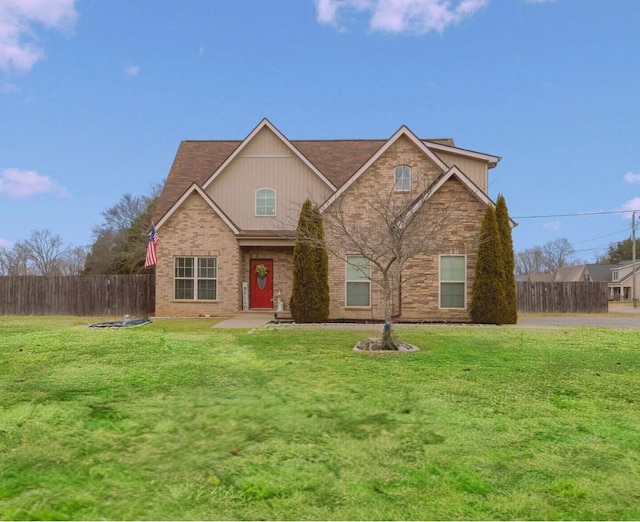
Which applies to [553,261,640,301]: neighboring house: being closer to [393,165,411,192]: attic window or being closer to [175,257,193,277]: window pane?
[393,165,411,192]: attic window

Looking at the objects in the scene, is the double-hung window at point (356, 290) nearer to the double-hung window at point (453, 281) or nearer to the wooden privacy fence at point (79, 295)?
the double-hung window at point (453, 281)

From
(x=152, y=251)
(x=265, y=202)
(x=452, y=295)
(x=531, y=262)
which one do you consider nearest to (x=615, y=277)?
(x=531, y=262)

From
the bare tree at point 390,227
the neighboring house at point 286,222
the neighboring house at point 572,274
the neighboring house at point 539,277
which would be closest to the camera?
the bare tree at point 390,227

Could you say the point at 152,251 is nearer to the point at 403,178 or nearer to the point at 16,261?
the point at 403,178

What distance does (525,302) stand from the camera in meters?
26.4

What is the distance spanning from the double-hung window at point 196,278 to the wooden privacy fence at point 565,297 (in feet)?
55.4

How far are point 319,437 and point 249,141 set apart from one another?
17.5 m

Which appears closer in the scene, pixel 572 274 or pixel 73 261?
pixel 73 261

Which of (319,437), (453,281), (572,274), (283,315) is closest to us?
(319,437)

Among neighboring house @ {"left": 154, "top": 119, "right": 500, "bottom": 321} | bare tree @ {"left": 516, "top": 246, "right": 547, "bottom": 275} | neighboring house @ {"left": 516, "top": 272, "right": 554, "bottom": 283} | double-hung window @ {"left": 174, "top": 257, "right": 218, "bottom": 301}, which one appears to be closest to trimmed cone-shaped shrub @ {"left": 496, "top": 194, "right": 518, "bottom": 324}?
neighboring house @ {"left": 154, "top": 119, "right": 500, "bottom": 321}

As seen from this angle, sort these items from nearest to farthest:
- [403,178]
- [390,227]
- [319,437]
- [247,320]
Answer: [319,437]
[390,227]
[247,320]
[403,178]

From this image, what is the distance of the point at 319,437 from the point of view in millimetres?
4457

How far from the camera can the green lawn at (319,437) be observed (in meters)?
3.19

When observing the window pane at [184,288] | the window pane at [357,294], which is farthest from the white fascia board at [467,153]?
the window pane at [184,288]
